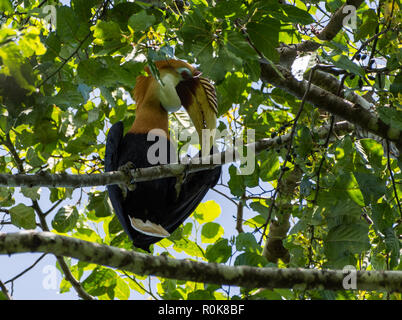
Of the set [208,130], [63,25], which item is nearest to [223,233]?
[208,130]

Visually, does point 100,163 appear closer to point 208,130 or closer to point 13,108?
point 208,130

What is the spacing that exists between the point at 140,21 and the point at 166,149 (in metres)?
1.60

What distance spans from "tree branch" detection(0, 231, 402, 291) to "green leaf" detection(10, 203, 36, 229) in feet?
4.37

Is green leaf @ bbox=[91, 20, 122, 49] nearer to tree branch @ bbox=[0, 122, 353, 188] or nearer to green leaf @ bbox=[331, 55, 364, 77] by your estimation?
tree branch @ bbox=[0, 122, 353, 188]

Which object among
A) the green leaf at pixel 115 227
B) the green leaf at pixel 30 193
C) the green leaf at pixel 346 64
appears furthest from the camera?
the green leaf at pixel 115 227

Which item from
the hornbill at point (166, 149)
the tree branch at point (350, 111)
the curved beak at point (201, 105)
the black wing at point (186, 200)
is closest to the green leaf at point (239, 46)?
the tree branch at point (350, 111)

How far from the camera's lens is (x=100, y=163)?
3764 mm

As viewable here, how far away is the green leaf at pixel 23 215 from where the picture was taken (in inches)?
113

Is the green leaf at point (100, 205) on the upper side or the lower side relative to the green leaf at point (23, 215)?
upper

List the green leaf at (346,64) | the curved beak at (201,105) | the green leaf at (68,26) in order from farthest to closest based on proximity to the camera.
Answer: the curved beak at (201,105) → the green leaf at (68,26) → the green leaf at (346,64)

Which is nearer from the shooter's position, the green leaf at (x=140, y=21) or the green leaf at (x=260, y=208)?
the green leaf at (x=140, y=21)

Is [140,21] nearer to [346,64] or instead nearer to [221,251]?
[346,64]

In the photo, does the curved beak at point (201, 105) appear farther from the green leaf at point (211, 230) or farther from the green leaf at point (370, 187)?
the green leaf at point (370, 187)

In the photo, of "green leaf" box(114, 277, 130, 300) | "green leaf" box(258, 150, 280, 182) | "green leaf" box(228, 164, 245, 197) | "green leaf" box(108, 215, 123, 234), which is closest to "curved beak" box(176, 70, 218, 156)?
"green leaf" box(228, 164, 245, 197)
